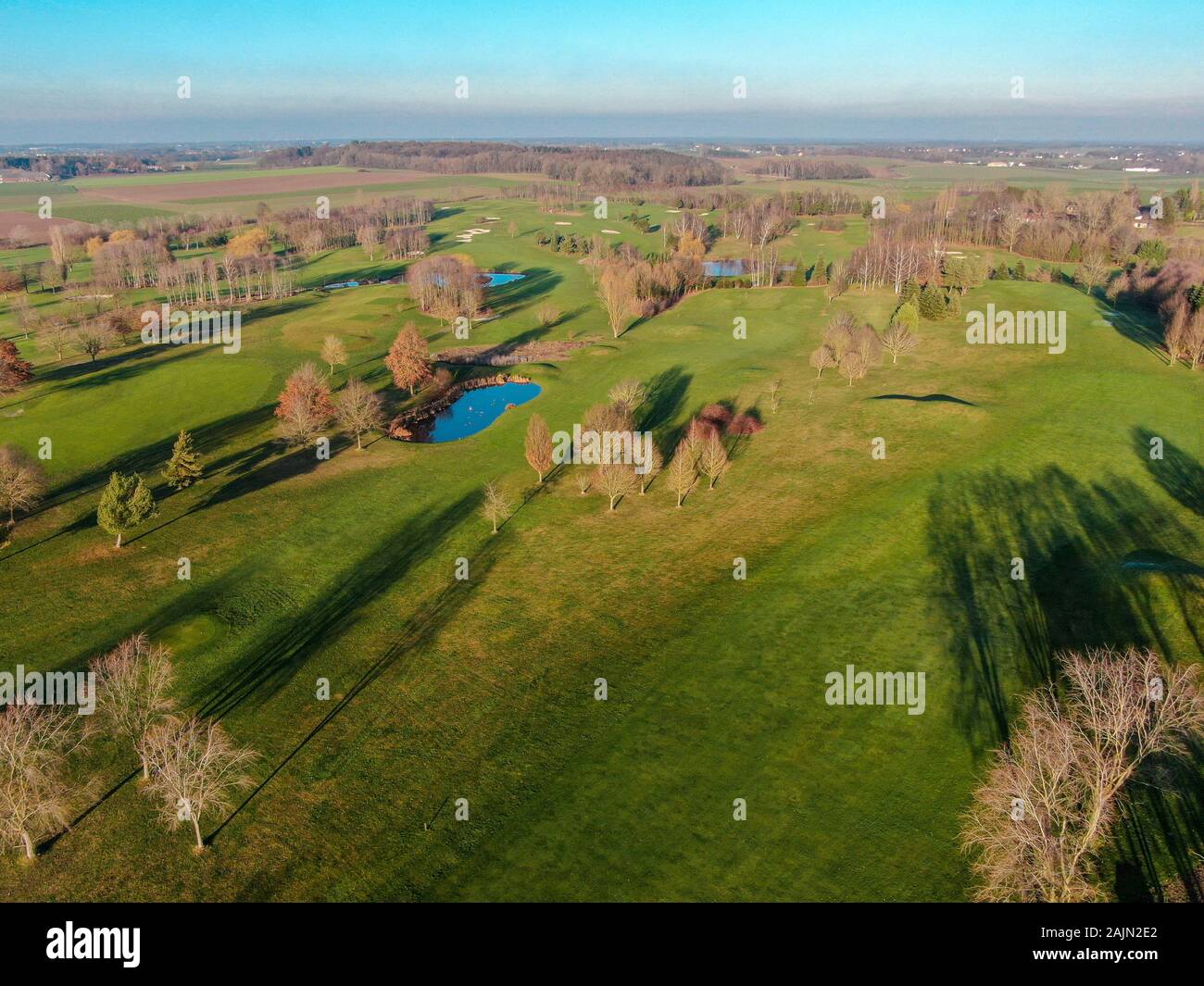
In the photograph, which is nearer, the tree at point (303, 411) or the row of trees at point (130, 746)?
the row of trees at point (130, 746)

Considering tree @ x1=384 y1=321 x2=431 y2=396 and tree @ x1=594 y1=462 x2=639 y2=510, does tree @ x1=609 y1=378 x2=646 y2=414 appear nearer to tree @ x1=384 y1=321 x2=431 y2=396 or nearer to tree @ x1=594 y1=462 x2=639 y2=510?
tree @ x1=594 y1=462 x2=639 y2=510

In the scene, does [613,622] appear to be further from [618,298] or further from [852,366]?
[618,298]

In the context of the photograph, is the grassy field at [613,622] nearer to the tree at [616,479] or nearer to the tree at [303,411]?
the tree at [616,479]

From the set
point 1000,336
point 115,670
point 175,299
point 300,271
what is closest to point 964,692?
point 115,670

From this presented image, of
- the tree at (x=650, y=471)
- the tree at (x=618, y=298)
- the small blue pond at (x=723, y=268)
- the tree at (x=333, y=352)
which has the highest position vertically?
the small blue pond at (x=723, y=268)

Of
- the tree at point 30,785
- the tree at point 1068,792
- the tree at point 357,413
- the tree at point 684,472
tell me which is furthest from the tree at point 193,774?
the tree at point 357,413

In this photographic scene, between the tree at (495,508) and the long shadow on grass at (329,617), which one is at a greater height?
the tree at (495,508)
